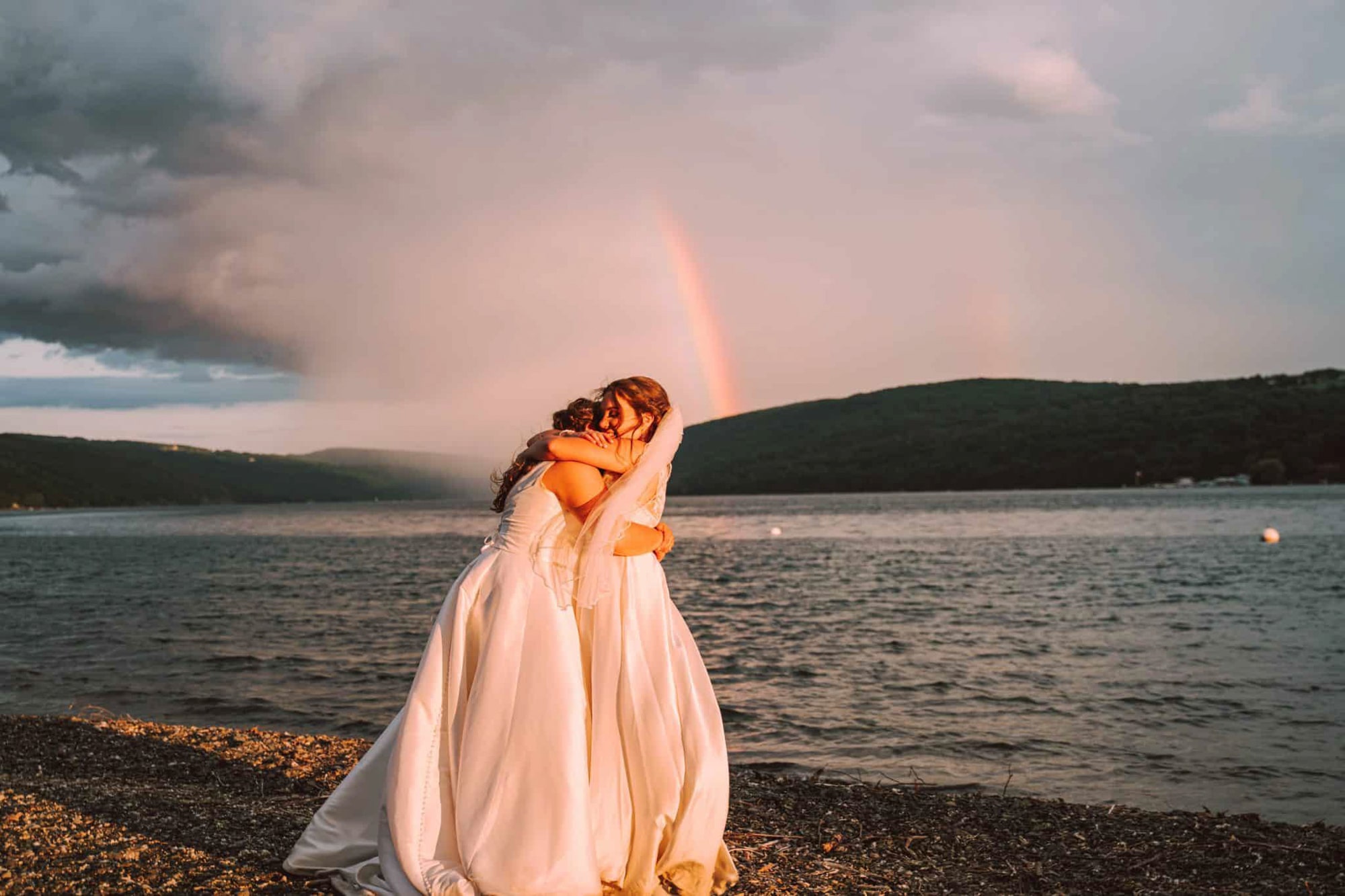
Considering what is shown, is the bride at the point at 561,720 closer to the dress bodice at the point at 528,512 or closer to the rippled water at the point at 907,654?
the dress bodice at the point at 528,512

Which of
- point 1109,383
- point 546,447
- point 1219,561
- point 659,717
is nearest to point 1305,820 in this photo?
point 659,717

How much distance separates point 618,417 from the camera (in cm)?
537

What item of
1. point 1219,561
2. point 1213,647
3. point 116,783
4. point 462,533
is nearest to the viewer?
point 116,783

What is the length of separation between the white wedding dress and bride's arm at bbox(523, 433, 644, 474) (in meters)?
0.10

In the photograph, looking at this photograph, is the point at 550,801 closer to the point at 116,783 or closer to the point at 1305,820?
the point at 116,783

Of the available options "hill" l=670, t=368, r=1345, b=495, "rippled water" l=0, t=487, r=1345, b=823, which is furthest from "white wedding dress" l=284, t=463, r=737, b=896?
"hill" l=670, t=368, r=1345, b=495

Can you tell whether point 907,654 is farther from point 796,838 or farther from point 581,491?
point 581,491

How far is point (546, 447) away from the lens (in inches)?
203

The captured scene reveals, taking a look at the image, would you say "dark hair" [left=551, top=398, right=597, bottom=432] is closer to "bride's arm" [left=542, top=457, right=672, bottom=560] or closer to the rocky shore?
"bride's arm" [left=542, top=457, right=672, bottom=560]

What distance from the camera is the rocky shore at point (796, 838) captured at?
5.79 m

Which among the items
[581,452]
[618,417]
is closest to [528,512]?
[581,452]

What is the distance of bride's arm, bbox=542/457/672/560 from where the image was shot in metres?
5.19

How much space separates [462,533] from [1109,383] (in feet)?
485

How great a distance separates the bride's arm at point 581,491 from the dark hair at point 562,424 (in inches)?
7.8
